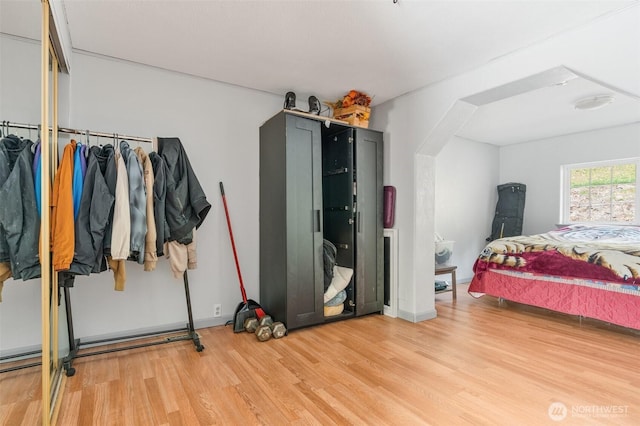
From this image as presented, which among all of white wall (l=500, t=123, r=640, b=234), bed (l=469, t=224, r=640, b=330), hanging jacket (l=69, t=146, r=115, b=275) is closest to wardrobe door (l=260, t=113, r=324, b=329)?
hanging jacket (l=69, t=146, r=115, b=275)

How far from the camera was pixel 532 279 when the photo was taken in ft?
12.4

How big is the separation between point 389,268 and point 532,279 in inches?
65.8

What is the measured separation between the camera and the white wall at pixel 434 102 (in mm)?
2160

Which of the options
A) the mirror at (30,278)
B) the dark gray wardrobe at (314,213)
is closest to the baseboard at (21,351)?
the mirror at (30,278)

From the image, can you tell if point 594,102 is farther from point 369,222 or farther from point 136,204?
point 136,204

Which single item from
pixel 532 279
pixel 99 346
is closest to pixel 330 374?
pixel 99 346

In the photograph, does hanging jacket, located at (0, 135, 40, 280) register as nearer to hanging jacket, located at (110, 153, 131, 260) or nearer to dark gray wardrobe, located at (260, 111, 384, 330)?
hanging jacket, located at (110, 153, 131, 260)

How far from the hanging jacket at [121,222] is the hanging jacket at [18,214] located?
426 millimetres

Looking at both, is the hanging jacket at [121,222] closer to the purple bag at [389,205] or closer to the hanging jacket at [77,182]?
the hanging jacket at [77,182]

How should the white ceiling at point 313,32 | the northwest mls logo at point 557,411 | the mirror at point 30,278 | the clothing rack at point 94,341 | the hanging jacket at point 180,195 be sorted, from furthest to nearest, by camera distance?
Result: the hanging jacket at point 180,195
the clothing rack at point 94,341
the white ceiling at point 313,32
the northwest mls logo at point 557,411
the mirror at point 30,278

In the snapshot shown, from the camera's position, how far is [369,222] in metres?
3.58

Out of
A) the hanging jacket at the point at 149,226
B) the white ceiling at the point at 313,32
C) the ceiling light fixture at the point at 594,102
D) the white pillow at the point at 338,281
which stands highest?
the white ceiling at the point at 313,32

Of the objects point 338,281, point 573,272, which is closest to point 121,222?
point 338,281

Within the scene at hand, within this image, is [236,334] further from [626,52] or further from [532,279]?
[626,52]
